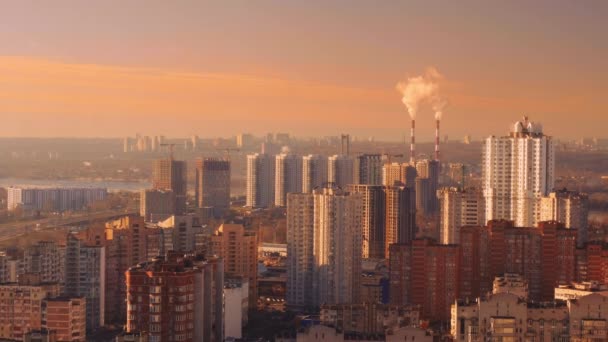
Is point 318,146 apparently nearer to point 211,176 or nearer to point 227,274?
point 211,176

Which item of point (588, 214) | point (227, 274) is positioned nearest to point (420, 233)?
point (588, 214)

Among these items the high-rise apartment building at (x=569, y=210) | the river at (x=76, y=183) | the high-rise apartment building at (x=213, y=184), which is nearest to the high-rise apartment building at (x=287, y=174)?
the high-rise apartment building at (x=213, y=184)

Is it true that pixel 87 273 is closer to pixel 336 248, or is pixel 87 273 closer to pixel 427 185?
pixel 336 248

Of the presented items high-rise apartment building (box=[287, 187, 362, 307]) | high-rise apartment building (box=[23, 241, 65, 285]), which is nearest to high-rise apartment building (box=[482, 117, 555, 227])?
high-rise apartment building (box=[287, 187, 362, 307])

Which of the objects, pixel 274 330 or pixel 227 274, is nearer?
pixel 274 330

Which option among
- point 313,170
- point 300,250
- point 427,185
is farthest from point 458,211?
point 313,170

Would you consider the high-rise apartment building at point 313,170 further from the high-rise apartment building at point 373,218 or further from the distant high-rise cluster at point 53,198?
the distant high-rise cluster at point 53,198
